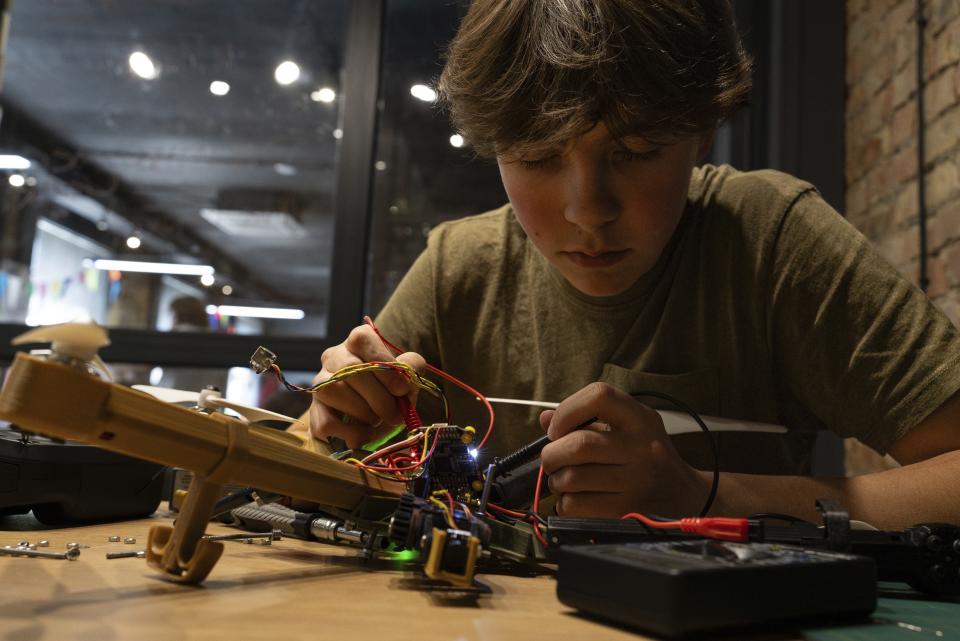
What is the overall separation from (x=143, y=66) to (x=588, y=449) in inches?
97.0

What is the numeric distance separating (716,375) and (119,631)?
87cm

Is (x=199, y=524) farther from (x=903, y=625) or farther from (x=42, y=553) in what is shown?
(x=903, y=625)

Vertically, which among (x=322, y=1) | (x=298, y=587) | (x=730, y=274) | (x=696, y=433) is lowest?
(x=298, y=587)

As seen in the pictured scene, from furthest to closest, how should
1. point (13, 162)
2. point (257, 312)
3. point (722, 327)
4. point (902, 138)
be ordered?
point (13, 162) < point (257, 312) < point (902, 138) < point (722, 327)

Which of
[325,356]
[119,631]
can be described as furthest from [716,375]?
[119,631]

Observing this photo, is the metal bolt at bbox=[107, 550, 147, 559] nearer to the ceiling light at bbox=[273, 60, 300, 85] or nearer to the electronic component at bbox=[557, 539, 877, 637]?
the electronic component at bbox=[557, 539, 877, 637]

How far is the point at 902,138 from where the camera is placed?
5.84 feet

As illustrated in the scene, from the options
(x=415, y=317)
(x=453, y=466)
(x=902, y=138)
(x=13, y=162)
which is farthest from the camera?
(x=13, y=162)

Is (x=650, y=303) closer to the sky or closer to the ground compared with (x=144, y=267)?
closer to the ground

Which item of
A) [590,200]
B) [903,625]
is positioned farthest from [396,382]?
[903,625]

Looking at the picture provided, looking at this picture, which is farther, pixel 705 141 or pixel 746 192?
pixel 746 192

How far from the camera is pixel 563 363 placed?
117 cm

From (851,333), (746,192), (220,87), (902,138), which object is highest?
(220,87)

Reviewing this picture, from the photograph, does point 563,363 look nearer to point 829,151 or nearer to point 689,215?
point 689,215
